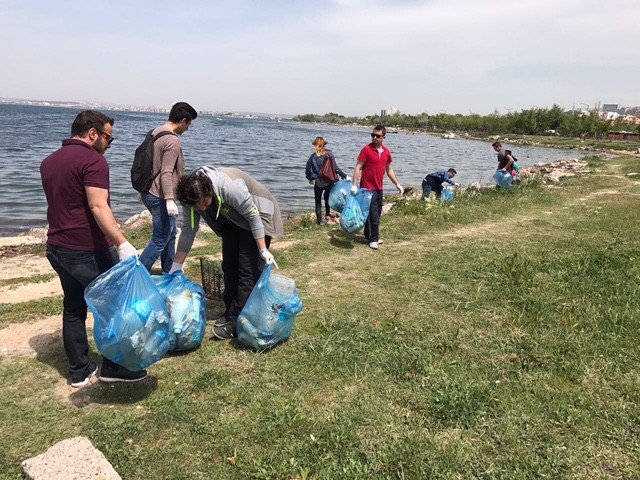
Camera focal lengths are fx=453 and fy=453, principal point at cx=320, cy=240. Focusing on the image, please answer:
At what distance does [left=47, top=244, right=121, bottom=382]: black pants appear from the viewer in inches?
121

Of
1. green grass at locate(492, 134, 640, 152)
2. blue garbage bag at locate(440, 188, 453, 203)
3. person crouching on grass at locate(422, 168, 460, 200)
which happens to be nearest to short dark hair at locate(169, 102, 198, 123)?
blue garbage bag at locate(440, 188, 453, 203)

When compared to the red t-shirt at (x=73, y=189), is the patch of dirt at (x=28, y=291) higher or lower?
lower

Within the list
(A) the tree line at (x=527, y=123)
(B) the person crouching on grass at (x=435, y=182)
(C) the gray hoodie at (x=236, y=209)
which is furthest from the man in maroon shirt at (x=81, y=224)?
(A) the tree line at (x=527, y=123)

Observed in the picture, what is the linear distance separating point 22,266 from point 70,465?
483 centimetres

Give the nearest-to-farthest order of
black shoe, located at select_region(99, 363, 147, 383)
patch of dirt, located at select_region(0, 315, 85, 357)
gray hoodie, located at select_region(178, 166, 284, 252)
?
black shoe, located at select_region(99, 363, 147, 383) < gray hoodie, located at select_region(178, 166, 284, 252) < patch of dirt, located at select_region(0, 315, 85, 357)

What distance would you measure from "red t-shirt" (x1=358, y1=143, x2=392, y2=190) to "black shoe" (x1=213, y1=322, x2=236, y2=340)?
352cm

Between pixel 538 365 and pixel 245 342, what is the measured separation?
233cm

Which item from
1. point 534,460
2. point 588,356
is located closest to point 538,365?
point 588,356

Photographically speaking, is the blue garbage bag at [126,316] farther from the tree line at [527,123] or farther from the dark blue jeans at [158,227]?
the tree line at [527,123]

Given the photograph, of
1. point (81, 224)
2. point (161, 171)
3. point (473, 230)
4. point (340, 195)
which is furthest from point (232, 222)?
point (473, 230)

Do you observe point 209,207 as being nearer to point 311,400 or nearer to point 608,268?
point 311,400

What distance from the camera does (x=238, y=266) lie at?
3900 millimetres

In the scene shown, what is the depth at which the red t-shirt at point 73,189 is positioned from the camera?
9.58 ft

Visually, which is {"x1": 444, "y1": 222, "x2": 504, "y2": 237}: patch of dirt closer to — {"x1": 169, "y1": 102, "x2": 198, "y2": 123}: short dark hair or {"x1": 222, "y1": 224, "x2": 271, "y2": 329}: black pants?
{"x1": 222, "y1": 224, "x2": 271, "y2": 329}: black pants
